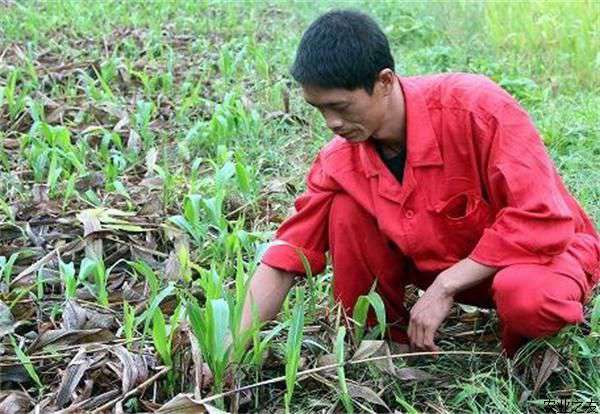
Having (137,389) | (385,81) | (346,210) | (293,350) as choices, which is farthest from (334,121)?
(137,389)

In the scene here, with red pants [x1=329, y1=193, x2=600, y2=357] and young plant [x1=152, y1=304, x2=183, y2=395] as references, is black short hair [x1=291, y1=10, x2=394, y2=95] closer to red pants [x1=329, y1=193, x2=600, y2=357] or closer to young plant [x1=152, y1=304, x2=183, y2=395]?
red pants [x1=329, y1=193, x2=600, y2=357]

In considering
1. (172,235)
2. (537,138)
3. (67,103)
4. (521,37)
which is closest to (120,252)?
(172,235)

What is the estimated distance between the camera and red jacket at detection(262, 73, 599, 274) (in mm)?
1963

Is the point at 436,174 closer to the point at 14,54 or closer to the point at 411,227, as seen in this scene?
the point at 411,227

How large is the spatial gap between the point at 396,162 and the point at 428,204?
0.14m

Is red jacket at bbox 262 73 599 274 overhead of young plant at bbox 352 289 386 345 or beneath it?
overhead

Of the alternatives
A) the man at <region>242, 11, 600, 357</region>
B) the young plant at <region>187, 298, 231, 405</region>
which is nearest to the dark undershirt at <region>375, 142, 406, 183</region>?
the man at <region>242, 11, 600, 357</region>

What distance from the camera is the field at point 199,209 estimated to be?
2.00 meters

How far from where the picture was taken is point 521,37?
5.62 m

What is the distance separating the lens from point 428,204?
211cm

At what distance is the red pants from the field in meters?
0.07

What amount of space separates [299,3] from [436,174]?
5.34 metres

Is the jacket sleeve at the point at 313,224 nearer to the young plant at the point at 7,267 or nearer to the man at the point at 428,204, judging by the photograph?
the man at the point at 428,204

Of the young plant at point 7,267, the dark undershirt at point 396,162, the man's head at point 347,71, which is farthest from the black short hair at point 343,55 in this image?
the young plant at point 7,267
